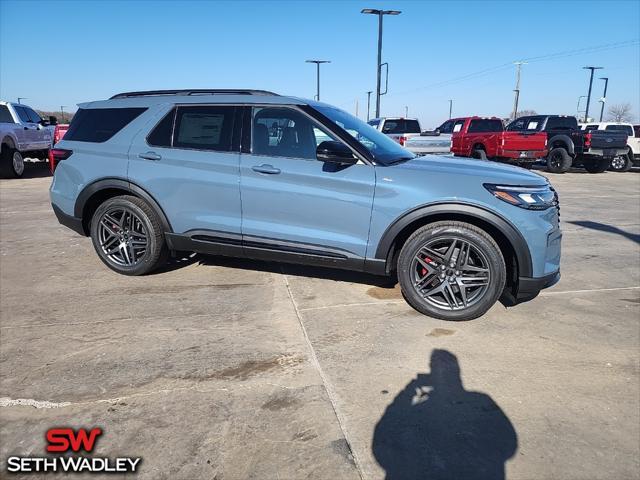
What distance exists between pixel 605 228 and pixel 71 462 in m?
7.74

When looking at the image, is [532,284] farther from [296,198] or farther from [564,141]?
[564,141]

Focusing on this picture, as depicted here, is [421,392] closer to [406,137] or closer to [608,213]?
[608,213]

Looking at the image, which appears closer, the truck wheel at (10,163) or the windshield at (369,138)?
the windshield at (369,138)

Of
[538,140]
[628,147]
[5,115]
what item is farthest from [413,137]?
[5,115]

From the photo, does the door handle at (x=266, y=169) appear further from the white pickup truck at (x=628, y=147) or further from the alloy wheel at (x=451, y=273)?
the white pickup truck at (x=628, y=147)

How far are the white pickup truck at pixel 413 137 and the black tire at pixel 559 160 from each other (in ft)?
15.5

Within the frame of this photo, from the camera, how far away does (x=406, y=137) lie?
46.6ft

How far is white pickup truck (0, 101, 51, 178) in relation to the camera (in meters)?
12.9

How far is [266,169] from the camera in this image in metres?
3.92

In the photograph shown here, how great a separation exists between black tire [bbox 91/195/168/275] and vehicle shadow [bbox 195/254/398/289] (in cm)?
75

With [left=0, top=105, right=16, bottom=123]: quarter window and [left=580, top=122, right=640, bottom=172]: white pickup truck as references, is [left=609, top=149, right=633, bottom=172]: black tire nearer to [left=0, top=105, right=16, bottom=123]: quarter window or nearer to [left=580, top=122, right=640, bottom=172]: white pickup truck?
[left=580, top=122, right=640, bottom=172]: white pickup truck

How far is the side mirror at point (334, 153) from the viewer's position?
11.9ft

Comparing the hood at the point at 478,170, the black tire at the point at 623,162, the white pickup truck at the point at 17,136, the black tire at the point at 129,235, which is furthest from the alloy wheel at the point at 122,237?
the black tire at the point at 623,162

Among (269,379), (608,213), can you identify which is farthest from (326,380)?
(608,213)
